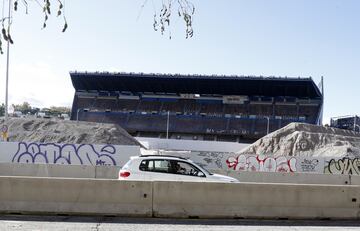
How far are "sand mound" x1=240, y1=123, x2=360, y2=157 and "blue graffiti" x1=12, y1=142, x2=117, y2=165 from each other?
77.9 ft

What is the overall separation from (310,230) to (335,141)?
4203 cm

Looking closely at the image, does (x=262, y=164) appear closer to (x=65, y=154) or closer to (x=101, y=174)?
(x=101, y=174)

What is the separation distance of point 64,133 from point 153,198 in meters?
43.0

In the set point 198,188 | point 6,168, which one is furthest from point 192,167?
point 6,168

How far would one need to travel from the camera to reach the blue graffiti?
29531 mm

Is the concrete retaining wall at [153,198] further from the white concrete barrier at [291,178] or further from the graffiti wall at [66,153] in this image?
the graffiti wall at [66,153]

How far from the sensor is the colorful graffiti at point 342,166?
29.8m

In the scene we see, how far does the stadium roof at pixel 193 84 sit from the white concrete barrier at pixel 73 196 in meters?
74.5

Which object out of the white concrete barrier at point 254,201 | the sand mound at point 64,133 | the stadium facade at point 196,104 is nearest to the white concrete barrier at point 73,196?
the white concrete barrier at point 254,201

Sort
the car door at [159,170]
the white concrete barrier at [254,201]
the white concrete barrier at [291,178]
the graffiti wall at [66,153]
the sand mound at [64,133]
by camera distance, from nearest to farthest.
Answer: the white concrete barrier at [254,201] → the car door at [159,170] → the white concrete barrier at [291,178] → the graffiti wall at [66,153] → the sand mound at [64,133]

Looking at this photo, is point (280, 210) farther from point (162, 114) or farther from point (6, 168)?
point (162, 114)

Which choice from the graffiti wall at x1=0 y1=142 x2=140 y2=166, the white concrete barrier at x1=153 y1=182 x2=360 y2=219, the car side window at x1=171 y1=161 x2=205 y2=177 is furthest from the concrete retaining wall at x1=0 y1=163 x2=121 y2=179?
the white concrete barrier at x1=153 y1=182 x2=360 y2=219

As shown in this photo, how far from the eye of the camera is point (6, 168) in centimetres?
2334

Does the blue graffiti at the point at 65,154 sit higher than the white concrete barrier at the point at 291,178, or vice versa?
the blue graffiti at the point at 65,154
